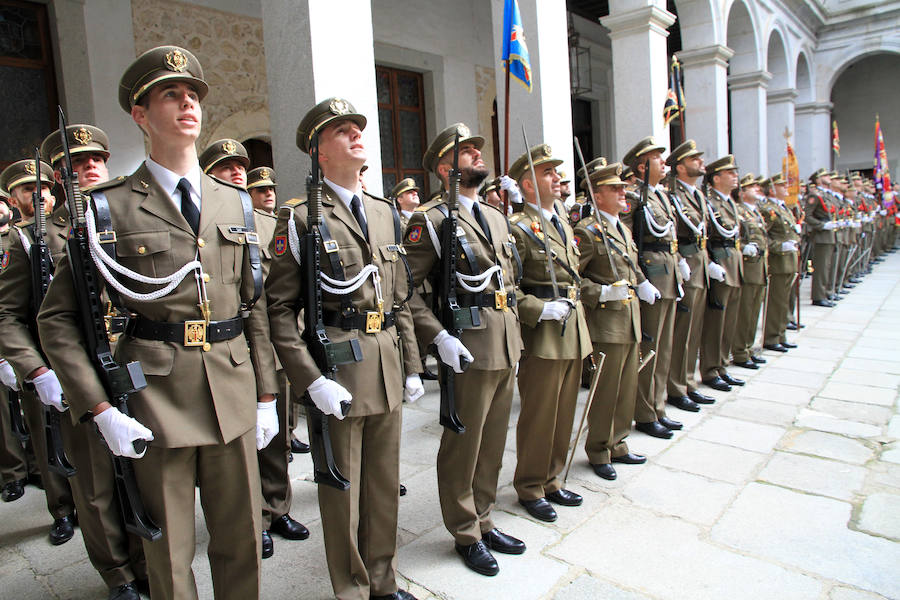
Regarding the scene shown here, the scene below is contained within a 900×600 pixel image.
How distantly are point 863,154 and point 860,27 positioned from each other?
5056mm

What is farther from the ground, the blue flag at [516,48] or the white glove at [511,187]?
the blue flag at [516,48]

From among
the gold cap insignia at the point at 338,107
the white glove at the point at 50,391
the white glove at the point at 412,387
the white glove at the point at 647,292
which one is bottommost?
the white glove at the point at 412,387

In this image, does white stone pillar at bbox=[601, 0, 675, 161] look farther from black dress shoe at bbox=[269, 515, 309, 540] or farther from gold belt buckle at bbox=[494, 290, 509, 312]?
black dress shoe at bbox=[269, 515, 309, 540]

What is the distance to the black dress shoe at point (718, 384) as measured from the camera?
5535 mm

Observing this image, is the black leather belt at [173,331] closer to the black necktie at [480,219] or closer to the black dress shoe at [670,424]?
the black necktie at [480,219]

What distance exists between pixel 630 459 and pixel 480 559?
159 centimetres

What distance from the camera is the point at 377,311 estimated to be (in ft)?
7.75

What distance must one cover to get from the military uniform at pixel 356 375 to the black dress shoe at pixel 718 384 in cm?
407

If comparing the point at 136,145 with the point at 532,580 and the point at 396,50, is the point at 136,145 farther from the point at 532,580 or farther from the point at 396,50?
the point at 532,580

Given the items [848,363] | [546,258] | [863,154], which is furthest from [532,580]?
[863,154]

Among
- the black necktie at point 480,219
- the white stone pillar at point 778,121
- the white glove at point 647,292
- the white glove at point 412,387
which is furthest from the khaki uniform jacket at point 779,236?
the white stone pillar at point 778,121

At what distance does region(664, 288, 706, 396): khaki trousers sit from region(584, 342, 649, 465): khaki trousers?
4.26 feet

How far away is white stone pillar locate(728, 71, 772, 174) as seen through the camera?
1302 centimetres

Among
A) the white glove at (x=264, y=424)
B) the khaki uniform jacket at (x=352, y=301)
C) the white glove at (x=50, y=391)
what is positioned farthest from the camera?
the white glove at (x=50, y=391)
